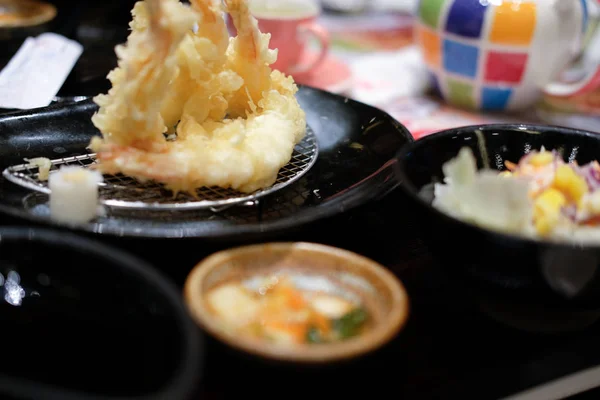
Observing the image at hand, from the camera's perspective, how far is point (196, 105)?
4.55ft

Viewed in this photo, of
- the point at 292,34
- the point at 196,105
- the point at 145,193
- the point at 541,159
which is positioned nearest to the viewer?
the point at 541,159

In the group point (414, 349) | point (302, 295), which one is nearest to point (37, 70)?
point (302, 295)

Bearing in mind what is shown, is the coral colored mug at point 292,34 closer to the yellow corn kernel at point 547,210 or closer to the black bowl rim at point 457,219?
the black bowl rim at point 457,219

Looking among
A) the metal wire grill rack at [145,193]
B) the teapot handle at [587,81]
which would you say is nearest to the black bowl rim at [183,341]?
the metal wire grill rack at [145,193]

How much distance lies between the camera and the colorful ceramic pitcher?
192cm

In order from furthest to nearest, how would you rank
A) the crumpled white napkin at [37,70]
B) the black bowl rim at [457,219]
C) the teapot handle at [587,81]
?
the teapot handle at [587,81]
the crumpled white napkin at [37,70]
the black bowl rim at [457,219]

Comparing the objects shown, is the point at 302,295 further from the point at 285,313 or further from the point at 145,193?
the point at 145,193

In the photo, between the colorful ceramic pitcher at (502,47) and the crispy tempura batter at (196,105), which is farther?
the colorful ceramic pitcher at (502,47)

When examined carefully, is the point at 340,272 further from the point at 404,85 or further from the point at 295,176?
the point at 404,85

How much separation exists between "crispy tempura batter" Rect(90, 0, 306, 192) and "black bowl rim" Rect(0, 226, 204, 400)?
35 cm

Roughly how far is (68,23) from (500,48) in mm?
1493

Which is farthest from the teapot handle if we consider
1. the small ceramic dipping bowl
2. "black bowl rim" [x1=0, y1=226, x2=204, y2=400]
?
"black bowl rim" [x1=0, y1=226, x2=204, y2=400]

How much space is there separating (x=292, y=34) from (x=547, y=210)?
1383 mm

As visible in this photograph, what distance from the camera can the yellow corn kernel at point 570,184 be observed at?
1052 mm
